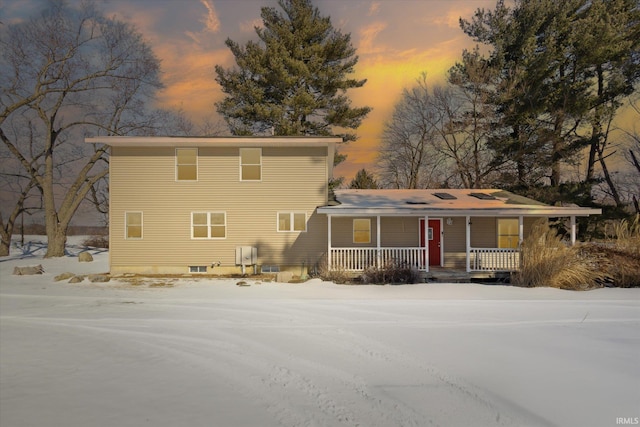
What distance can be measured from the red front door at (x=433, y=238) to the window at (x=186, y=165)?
32.1 ft

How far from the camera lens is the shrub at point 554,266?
11.8 meters

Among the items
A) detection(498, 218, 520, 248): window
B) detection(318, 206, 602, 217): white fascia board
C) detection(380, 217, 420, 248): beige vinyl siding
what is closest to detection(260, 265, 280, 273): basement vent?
detection(318, 206, 602, 217): white fascia board

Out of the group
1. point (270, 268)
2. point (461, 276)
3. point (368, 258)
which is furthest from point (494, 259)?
point (270, 268)

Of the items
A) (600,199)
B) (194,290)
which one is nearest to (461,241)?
(194,290)

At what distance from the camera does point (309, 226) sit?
15969 mm

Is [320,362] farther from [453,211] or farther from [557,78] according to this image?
→ [557,78]

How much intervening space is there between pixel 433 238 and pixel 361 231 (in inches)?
123

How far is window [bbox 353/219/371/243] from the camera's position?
54.6 ft

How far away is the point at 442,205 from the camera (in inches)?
611

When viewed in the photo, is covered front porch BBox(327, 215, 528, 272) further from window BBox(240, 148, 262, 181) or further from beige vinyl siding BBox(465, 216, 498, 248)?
window BBox(240, 148, 262, 181)

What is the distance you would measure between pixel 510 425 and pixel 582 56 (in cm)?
2701

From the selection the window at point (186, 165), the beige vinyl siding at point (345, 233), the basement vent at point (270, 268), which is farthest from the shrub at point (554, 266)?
the window at point (186, 165)

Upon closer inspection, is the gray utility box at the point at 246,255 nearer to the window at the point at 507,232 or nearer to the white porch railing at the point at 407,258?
the white porch railing at the point at 407,258

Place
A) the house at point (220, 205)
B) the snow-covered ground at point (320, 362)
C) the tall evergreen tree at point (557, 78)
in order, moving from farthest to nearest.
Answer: the tall evergreen tree at point (557, 78)
the house at point (220, 205)
the snow-covered ground at point (320, 362)
